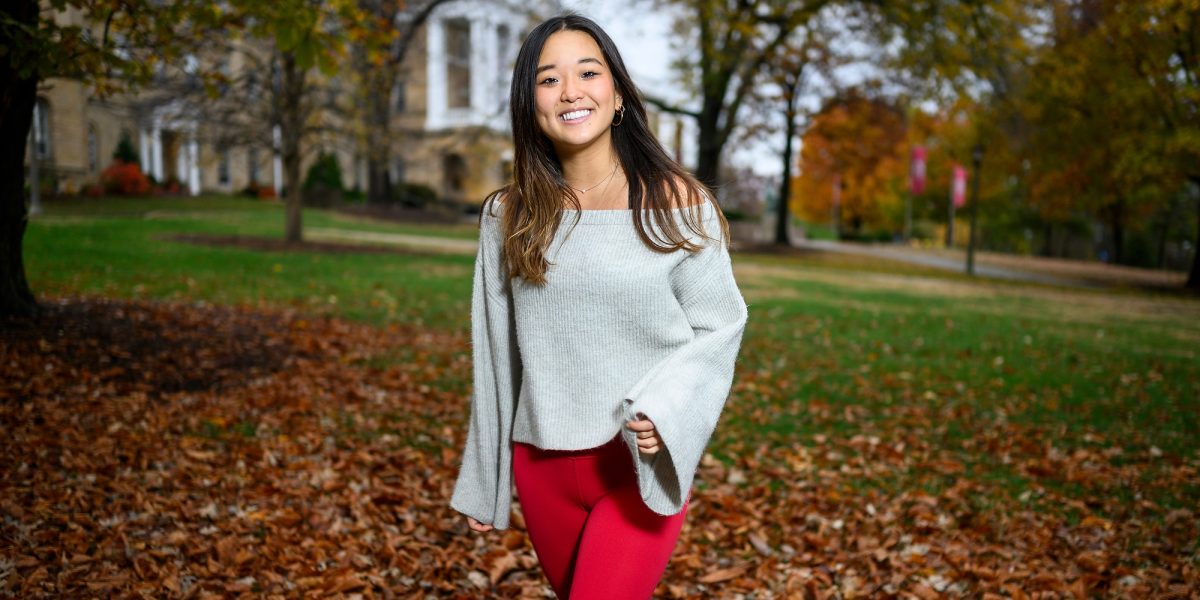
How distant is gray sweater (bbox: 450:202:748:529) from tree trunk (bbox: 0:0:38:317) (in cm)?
610

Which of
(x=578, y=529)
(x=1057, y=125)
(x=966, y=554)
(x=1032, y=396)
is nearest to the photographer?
(x=578, y=529)

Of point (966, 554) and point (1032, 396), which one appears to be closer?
point (966, 554)

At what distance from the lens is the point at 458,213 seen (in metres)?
40.7

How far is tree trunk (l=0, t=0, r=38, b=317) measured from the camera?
6867mm

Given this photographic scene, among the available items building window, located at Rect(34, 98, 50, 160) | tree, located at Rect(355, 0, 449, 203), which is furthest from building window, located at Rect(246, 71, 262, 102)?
building window, located at Rect(34, 98, 50, 160)

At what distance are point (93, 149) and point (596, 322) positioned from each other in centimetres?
3577

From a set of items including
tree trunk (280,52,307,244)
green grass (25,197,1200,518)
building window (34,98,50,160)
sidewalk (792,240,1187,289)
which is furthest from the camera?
sidewalk (792,240,1187,289)

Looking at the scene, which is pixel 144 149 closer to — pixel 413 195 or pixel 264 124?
pixel 413 195

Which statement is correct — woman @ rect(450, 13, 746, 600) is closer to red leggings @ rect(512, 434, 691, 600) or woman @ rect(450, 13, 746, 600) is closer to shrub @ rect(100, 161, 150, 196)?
red leggings @ rect(512, 434, 691, 600)

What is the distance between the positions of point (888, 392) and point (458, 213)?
33504 millimetres

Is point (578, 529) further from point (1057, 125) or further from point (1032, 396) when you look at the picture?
point (1057, 125)

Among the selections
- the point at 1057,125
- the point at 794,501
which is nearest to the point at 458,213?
the point at 1057,125

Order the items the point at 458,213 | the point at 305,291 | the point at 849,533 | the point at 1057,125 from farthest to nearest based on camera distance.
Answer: the point at 458,213 → the point at 1057,125 → the point at 305,291 → the point at 849,533

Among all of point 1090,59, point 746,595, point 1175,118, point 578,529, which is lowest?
point 746,595
